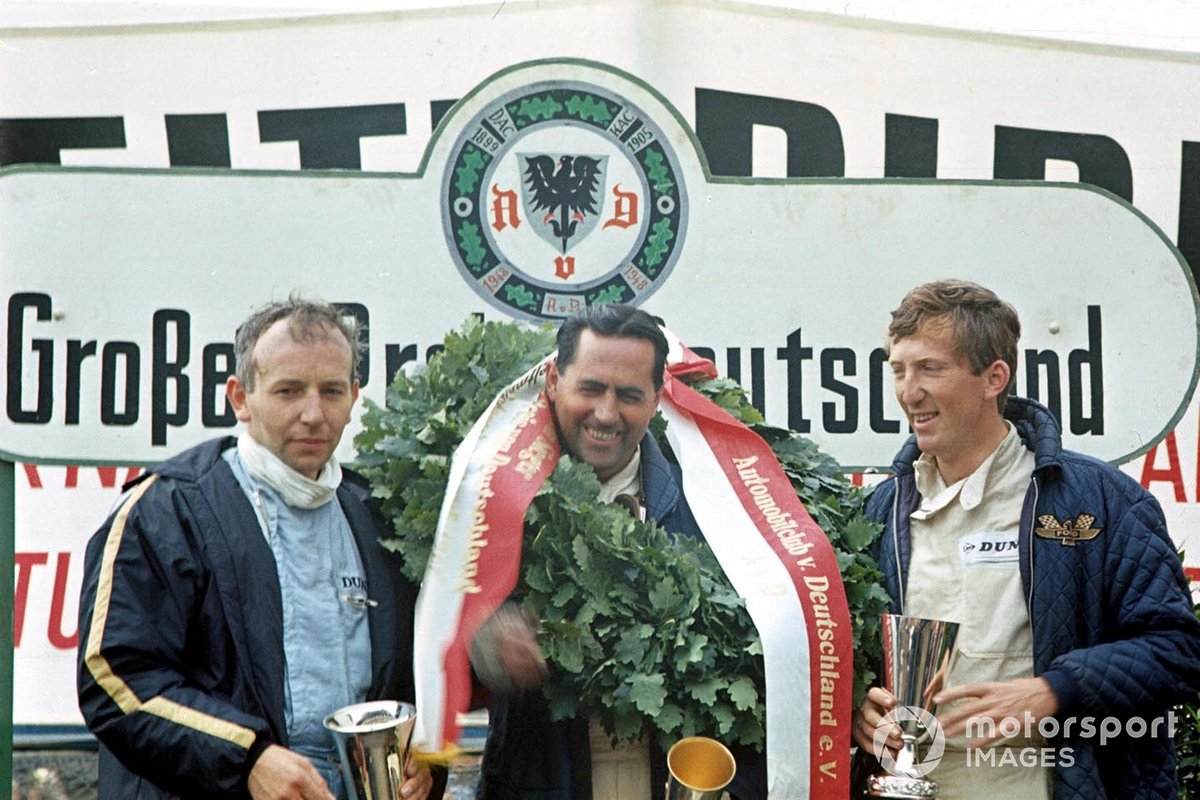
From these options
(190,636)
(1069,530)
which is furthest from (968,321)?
(190,636)

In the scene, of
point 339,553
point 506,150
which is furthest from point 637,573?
point 506,150

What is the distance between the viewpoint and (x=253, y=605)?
3.51m

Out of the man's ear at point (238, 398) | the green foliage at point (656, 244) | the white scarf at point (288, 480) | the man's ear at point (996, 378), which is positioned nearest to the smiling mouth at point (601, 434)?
the green foliage at point (656, 244)

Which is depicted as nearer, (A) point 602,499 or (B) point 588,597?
(B) point 588,597

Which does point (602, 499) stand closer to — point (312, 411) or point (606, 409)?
point (606, 409)

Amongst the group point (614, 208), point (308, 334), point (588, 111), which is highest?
point (588, 111)

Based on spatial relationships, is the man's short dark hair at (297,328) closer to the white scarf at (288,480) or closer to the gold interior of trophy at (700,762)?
the white scarf at (288,480)

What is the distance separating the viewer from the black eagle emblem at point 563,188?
421 centimetres

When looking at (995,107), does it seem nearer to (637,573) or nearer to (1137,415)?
(1137,415)

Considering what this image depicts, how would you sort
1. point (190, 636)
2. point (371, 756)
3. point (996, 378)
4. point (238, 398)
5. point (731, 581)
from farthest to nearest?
point (996, 378) < point (238, 398) < point (731, 581) < point (190, 636) < point (371, 756)

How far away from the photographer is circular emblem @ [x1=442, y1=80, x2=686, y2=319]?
4.20 metres

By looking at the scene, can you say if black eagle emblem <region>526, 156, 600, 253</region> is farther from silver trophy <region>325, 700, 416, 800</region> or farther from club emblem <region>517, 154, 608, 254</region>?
silver trophy <region>325, 700, 416, 800</region>

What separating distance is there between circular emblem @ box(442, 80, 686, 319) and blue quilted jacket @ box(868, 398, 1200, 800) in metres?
1.10

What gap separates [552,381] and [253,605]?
99 centimetres
